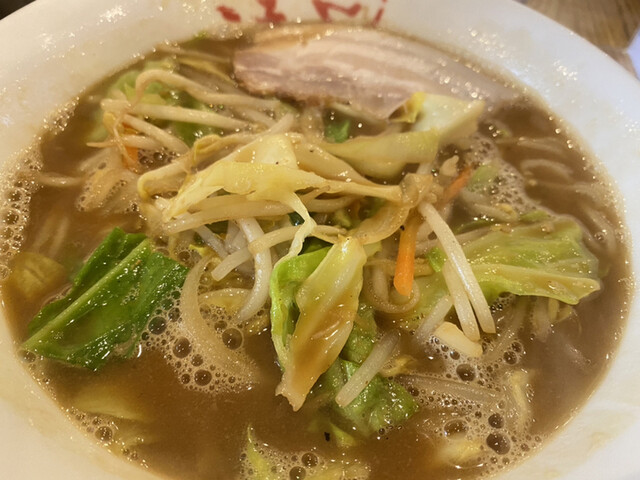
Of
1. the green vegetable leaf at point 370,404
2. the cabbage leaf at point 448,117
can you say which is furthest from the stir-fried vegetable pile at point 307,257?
the cabbage leaf at point 448,117

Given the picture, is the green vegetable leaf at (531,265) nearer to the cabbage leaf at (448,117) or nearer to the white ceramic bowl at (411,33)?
the white ceramic bowl at (411,33)

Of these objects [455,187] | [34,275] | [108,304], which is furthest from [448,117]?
[34,275]

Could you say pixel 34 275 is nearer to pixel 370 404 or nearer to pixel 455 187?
pixel 370 404

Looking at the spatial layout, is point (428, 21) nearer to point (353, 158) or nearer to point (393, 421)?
point (353, 158)

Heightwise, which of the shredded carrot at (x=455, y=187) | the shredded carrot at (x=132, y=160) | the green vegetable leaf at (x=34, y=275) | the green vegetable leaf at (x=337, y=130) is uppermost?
the shredded carrot at (x=132, y=160)

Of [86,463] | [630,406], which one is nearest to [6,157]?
[86,463]

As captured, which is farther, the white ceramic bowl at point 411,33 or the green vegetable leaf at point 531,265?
the green vegetable leaf at point 531,265
